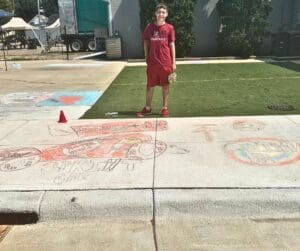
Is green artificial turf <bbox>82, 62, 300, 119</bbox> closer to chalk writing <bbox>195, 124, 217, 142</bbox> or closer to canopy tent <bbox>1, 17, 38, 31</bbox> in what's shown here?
chalk writing <bbox>195, 124, 217, 142</bbox>

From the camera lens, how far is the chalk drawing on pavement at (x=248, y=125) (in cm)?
633

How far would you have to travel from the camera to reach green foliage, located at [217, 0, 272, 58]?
1878 cm

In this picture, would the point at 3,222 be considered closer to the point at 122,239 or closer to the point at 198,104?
the point at 122,239

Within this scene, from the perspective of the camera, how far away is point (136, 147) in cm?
560

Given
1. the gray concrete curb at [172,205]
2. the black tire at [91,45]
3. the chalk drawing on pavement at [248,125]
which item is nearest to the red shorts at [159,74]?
the chalk drawing on pavement at [248,125]

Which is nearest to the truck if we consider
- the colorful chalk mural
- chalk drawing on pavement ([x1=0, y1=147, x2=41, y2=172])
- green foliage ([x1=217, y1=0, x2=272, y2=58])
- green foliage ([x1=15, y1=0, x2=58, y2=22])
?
green foliage ([x1=217, y1=0, x2=272, y2=58])

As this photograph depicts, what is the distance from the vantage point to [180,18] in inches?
740

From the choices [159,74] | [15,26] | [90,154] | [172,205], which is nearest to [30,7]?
[15,26]

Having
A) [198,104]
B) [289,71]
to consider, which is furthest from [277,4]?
[198,104]

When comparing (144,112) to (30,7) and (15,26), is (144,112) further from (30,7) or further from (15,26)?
(30,7)

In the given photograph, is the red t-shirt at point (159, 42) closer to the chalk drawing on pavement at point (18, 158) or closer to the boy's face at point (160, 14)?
the boy's face at point (160, 14)

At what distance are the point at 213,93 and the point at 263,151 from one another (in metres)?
4.63

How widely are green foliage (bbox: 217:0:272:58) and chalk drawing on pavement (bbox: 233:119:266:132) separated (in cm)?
1277

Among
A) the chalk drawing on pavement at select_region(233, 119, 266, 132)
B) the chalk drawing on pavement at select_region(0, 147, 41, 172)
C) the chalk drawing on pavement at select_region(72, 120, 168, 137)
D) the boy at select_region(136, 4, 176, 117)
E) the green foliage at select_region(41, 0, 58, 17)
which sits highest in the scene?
the boy at select_region(136, 4, 176, 117)
